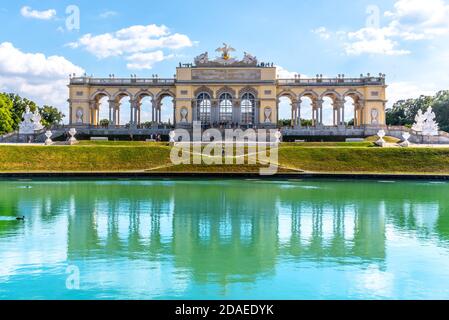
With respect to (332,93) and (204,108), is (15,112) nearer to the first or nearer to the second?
(204,108)

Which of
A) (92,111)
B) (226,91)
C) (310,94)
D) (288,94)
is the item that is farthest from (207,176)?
(92,111)

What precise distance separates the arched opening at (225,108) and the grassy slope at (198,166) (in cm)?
1916

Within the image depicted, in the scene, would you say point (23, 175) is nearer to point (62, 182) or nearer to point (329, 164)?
point (62, 182)

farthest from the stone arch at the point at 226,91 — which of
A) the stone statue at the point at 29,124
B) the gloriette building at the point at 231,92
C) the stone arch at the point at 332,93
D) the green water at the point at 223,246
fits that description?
the green water at the point at 223,246

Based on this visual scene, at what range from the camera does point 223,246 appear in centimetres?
1526

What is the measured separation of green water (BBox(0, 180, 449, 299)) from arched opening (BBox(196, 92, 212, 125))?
128ft

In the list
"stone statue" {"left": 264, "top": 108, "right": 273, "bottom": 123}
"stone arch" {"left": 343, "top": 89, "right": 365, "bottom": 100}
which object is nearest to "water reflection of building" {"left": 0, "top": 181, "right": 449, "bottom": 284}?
"stone statue" {"left": 264, "top": 108, "right": 273, "bottom": 123}

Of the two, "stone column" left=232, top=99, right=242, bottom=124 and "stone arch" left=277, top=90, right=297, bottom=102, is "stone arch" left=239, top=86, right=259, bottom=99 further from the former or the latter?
"stone arch" left=277, top=90, right=297, bottom=102

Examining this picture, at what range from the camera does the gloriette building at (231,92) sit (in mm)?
64938

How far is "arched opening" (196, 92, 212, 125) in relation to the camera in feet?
217

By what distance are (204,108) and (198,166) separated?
25888 millimetres
